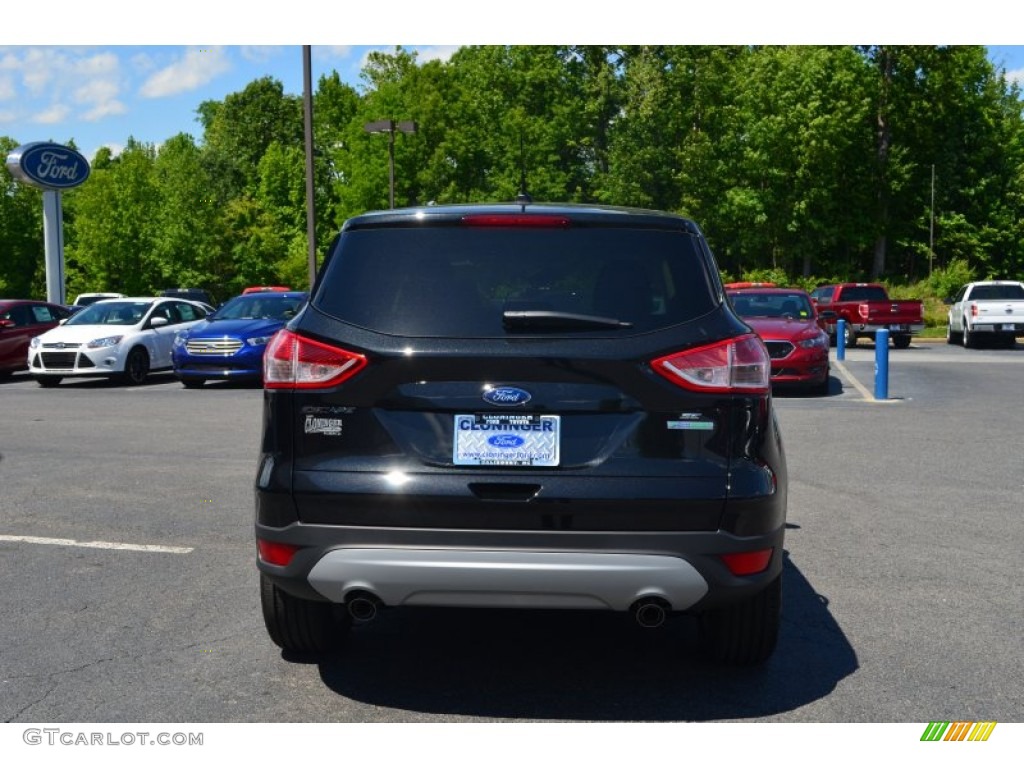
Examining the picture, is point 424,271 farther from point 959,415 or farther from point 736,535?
point 959,415

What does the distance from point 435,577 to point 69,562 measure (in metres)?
3.51

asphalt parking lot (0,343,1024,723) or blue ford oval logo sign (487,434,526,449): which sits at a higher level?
blue ford oval logo sign (487,434,526,449)

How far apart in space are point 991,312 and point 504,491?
1199 inches

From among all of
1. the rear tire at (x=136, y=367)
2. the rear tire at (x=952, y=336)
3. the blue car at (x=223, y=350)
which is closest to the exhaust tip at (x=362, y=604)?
the blue car at (x=223, y=350)

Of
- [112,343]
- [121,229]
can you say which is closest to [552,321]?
[112,343]

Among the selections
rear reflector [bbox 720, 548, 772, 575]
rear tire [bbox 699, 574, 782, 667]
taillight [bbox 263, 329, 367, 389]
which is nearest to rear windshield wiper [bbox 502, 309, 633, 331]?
taillight [bbox 263, 329, 367, 389]

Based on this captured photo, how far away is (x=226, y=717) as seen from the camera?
168 inches

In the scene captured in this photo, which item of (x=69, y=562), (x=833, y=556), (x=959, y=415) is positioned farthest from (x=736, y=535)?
(x=959, y=415)

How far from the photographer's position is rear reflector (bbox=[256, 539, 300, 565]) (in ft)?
14.0

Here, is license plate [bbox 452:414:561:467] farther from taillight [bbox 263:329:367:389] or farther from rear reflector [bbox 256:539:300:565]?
rear reflector [bbox 256:539:300:565]

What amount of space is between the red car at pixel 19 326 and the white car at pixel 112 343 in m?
1.47

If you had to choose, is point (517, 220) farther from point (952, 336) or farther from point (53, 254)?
point (952, 336)

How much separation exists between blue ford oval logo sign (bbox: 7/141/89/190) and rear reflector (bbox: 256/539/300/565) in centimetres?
3498

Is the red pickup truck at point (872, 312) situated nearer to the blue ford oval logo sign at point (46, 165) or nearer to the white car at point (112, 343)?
the white car at point (112, 343)
